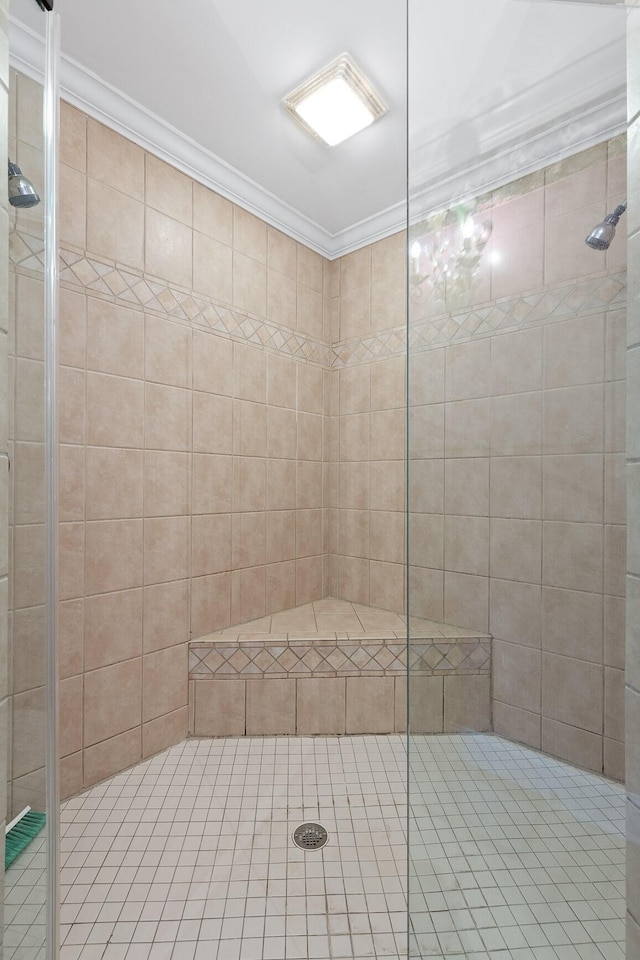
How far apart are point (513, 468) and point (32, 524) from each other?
2.78ft

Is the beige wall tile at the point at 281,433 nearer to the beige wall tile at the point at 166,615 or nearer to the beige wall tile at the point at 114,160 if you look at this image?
the beige wall tile at the point at 166,615

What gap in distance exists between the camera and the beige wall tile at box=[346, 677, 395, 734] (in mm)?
1826

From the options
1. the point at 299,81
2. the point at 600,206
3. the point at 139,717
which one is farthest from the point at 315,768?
the point at 299,81

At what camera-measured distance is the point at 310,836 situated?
1259 mm

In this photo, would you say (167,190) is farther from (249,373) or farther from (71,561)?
(71,561)

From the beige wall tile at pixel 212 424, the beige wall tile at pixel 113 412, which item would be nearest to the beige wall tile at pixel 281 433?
the beige wall tile at pixel 212 424

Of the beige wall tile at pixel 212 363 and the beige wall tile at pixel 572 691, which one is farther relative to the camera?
the beige wall tile at pixel 212 363

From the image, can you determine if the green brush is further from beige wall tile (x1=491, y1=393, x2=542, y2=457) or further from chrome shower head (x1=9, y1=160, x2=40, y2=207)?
beige wall tile (x1=491, y1=393, x2=542, y2=457)

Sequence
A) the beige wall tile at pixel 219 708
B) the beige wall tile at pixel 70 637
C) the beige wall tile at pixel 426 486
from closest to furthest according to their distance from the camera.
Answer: the beige wall tile at pixel 426 486, the beige wall tile at pixel 70 637, the beige wall tile at pixel 219 708

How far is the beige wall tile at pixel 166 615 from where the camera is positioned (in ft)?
5.39

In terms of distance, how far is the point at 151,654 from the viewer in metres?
1.65

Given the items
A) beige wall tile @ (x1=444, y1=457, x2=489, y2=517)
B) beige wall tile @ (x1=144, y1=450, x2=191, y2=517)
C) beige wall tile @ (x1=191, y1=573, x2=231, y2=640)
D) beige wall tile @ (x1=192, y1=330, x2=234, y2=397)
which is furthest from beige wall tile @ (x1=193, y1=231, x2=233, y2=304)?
beige wall tile @ (x1=444, y1=457, x2=489, y2=517)

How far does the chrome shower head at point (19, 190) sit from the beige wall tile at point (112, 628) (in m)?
1.16

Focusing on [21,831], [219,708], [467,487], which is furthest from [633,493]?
[219,708]
